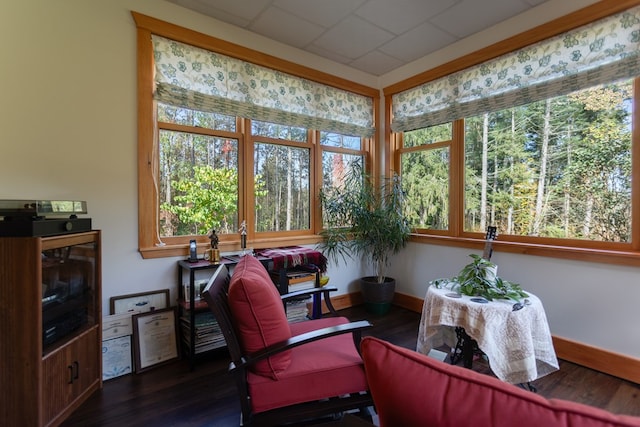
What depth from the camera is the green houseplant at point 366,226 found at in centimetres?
336

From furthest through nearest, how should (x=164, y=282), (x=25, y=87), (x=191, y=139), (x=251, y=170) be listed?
(x=251, y=170)
(x=191, y=139)
(x=164, y=282)
(x=25, y=87)

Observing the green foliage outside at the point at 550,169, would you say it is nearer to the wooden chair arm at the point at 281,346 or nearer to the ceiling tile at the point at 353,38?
the ceiling tile at the point at 353,38

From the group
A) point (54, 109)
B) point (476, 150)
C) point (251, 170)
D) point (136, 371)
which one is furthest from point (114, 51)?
point (476, 150)

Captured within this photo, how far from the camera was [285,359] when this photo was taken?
1441mm

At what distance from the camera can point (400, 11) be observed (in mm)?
2582

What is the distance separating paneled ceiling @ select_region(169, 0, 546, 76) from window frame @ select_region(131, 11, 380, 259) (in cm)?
24

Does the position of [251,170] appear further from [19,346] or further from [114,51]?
[19,346]

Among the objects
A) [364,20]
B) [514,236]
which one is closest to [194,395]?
[514,236]

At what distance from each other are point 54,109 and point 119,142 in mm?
410

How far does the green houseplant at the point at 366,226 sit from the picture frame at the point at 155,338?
1.66m

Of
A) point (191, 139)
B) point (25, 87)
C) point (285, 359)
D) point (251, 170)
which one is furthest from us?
point (251, 170)

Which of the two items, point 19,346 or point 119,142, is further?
point 119,142

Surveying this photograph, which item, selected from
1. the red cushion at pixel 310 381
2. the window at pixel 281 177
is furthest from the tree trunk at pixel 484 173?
the red cushion at pixel 310 381

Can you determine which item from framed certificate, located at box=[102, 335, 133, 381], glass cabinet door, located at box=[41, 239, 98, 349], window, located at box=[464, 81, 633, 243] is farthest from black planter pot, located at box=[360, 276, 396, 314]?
glass cabinet door, located at box=[41, 239, 98, 349]
